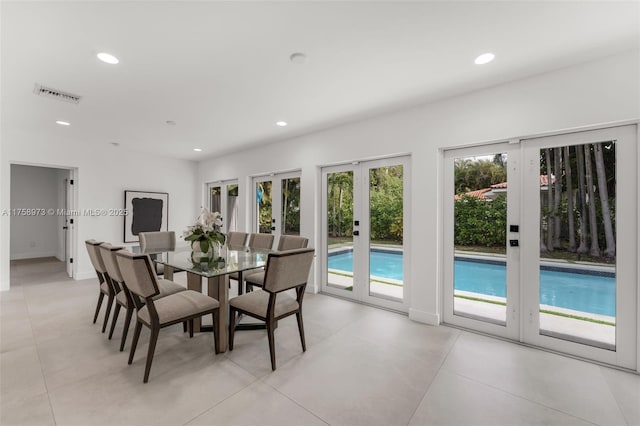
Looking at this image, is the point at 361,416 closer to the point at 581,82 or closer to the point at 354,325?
the point at 354,325

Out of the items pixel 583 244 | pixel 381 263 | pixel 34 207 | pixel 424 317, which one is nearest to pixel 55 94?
pixel 381 263

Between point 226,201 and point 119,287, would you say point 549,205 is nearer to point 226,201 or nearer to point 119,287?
point 119,287

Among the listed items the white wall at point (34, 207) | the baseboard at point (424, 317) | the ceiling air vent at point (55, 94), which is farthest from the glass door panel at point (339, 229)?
the white wall at point (34, 207)

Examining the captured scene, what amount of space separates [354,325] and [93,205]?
516 centimetres

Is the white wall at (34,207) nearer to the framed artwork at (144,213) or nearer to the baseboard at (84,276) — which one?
the framed artwork at (144,213)

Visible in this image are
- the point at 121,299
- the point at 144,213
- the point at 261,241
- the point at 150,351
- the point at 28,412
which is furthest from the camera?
the point at 144,213

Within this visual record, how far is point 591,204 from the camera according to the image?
2.34 meters

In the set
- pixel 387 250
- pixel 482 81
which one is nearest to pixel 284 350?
pixel 387 250

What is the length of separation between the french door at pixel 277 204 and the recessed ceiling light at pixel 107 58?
8.95 ft

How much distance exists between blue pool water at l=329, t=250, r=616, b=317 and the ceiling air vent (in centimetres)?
449

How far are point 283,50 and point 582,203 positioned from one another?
2.79 metres

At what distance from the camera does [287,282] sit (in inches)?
89.5

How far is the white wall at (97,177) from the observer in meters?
4.28

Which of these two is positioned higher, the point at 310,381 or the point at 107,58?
the point at 107,58
